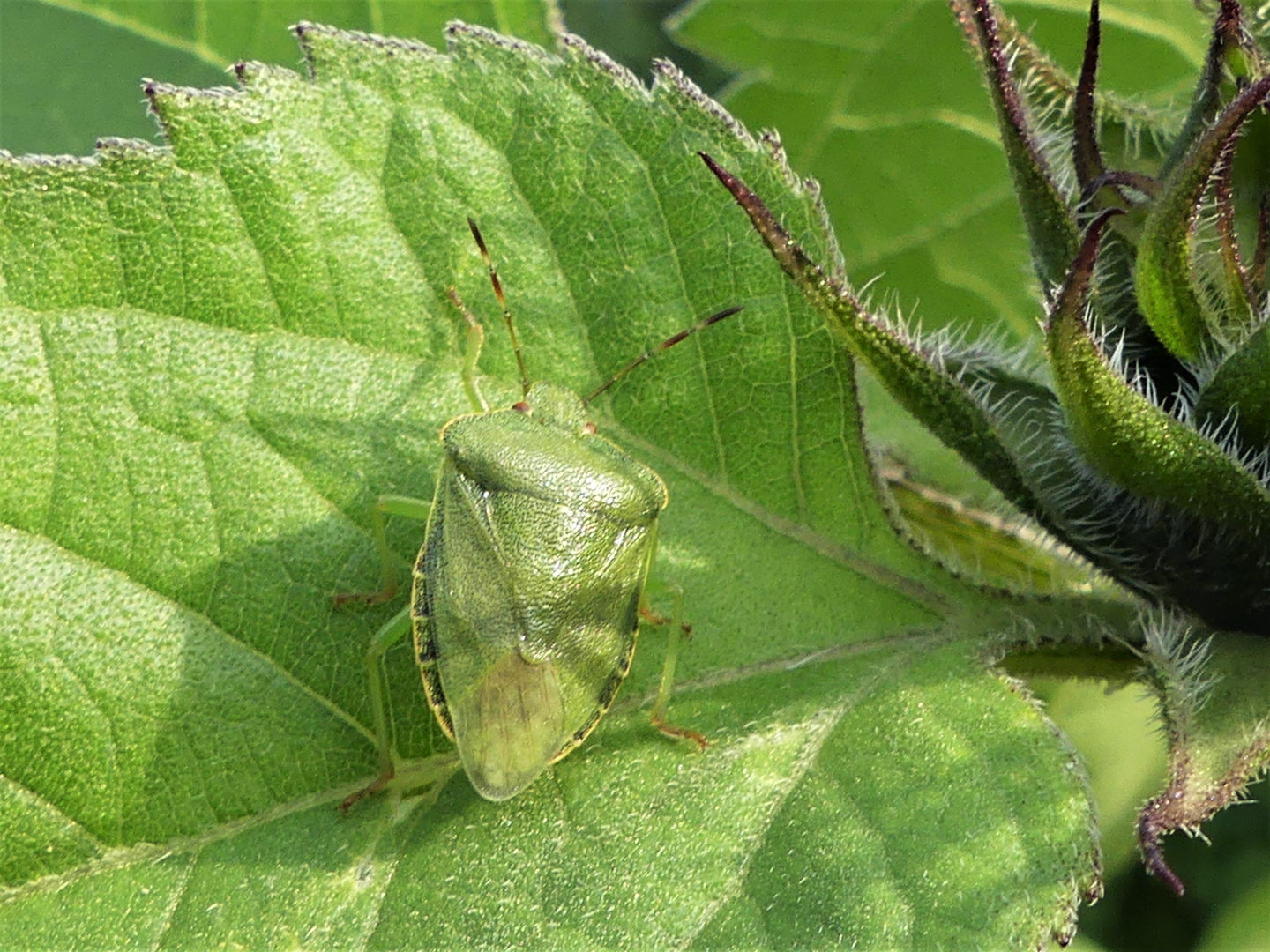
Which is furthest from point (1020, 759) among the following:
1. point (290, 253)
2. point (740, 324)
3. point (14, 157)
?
point (14, 157)

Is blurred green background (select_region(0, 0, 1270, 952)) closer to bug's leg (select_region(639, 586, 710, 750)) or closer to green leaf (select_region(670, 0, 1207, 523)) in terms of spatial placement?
green leaf (select_region(670, 0, 1207, 523))

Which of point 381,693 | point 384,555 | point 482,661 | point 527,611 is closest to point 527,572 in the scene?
point 527,611

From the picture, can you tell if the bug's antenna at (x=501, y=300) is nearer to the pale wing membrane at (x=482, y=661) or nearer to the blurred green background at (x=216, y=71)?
the pale wing membrane at (x=482, y=661)

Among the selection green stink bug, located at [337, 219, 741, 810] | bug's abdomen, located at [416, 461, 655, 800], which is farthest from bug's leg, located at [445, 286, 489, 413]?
bug's abdomen, located at [416, 461, 655, 800]

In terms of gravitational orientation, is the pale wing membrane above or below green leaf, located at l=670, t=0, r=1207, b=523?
below

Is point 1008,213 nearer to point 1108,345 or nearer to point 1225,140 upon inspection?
point 1108,345

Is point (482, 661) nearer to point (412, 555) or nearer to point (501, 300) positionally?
point (412, 555)

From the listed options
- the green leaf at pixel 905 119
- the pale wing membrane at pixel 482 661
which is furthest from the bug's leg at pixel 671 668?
the green leaf at pixel 905 119
